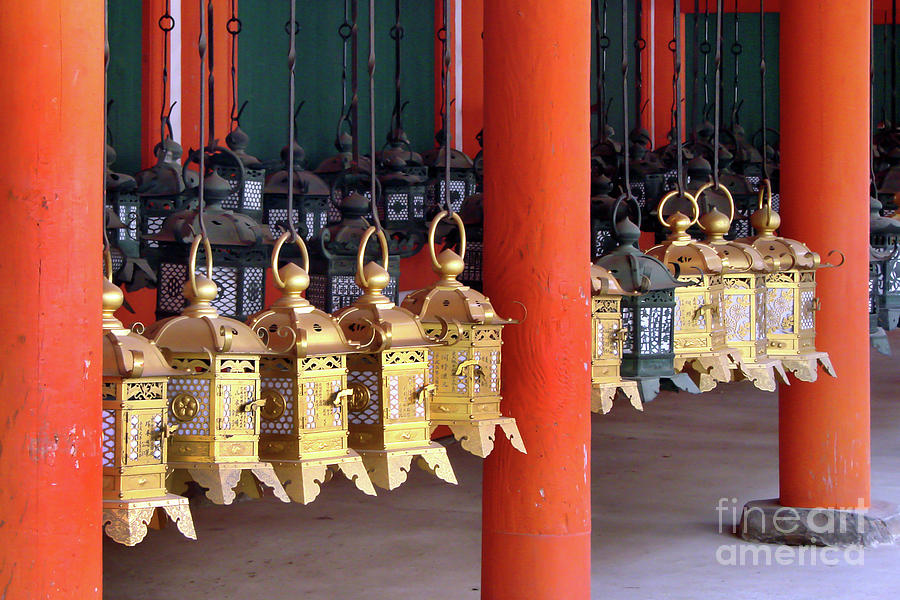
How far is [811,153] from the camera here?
441 centimetres

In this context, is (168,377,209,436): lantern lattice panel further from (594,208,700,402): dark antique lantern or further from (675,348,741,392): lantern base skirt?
(675,348,741,392): lantern base skirt

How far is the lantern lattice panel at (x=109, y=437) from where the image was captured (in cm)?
199

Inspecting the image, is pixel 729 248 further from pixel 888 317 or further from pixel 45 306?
pixel 45 306

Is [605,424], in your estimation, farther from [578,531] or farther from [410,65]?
[578,531]

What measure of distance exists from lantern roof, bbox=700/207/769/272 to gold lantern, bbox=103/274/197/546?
6.05 feet

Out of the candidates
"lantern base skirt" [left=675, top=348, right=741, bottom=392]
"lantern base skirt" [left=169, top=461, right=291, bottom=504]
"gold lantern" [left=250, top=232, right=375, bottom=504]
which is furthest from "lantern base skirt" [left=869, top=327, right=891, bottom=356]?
"lantern base skirt" [left=169, top=461, right=291, bottom=504]

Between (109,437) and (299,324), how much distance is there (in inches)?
15.6

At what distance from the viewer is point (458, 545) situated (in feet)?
16.1

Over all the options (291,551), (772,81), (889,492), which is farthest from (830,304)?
(772,81)

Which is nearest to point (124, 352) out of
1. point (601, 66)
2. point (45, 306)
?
point (45, 306)

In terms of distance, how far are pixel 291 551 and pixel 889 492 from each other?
2.71 meters

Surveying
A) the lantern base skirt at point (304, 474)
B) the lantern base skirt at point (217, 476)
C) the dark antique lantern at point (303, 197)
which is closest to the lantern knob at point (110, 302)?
the lantern base skirt at point (217, 476)

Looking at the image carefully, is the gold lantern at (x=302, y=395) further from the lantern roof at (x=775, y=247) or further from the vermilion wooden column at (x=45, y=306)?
the lantern roof at (x=775, y=247)

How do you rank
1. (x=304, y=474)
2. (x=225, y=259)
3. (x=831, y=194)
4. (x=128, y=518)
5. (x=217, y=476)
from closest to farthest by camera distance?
(x=128, y=518)
(x=217, y=476)
(x=304, y=474)
(x=225, y=259)
(x=831, y=194)
